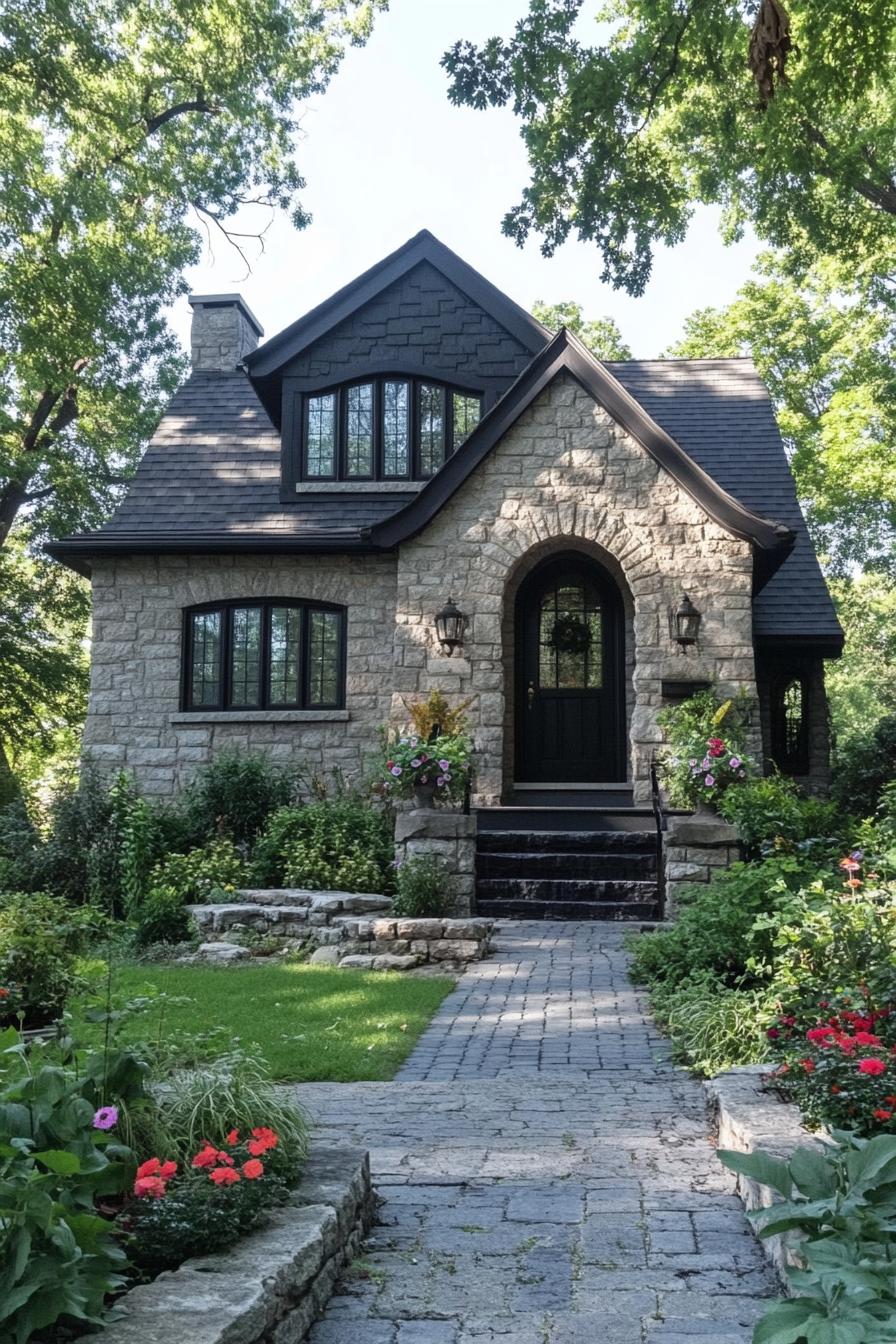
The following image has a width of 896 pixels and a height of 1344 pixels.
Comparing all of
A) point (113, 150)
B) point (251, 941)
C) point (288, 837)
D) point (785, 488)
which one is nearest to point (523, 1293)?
point (251, 941)

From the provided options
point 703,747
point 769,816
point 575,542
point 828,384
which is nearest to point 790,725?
point 575,542

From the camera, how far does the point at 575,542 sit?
543 inches

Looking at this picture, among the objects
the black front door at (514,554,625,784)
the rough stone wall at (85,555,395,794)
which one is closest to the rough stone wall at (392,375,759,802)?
the black front door at (514,554,625,784)

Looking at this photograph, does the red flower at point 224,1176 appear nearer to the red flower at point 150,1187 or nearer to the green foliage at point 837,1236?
the red flower at point 150,1187

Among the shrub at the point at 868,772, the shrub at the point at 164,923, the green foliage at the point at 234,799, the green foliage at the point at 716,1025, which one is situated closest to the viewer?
the green foliage at the point at 716,1025

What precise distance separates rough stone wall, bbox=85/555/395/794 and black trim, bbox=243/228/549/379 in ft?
9.24

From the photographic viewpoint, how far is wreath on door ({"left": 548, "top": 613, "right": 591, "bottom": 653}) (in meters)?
14.5

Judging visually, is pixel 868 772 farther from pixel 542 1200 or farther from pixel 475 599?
pixel 542 1200

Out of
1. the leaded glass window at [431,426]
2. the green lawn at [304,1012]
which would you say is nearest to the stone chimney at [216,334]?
the leaded glass window at [431,426]

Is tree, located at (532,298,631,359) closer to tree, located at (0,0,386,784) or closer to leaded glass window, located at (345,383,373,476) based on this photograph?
tree, located at (0,0,386,784)

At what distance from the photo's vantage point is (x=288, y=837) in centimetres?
1219

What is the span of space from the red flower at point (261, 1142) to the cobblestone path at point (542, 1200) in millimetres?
Result: 461

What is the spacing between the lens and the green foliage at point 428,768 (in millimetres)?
11508

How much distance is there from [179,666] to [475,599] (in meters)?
3.87
